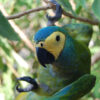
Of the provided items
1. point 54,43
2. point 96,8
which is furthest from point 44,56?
point 96,8

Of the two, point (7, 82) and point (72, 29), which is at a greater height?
point (72, 29)

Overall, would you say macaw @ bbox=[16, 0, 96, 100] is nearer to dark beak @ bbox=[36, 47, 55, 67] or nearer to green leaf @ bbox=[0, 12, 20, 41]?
dark beak @ bbox=[36, 47, 55, 67]

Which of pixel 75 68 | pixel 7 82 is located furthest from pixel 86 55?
pixel 7 82

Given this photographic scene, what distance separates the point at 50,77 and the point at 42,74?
3 cm

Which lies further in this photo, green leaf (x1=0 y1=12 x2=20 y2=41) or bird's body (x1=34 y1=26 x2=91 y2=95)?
bird's body (x1=34 y1=26 x2=91 y2=95)

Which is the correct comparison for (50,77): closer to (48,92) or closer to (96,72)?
(48,92)

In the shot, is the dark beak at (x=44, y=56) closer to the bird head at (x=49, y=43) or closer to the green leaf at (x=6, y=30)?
the bird head at (x=49, y=43)

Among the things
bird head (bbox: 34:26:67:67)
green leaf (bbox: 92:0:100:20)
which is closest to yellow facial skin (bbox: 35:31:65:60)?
bird head (bbox: 34:26:67:67)

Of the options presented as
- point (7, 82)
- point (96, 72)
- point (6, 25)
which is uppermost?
point (6, 25)

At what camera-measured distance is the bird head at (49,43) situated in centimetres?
38

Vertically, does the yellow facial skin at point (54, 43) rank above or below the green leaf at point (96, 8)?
below

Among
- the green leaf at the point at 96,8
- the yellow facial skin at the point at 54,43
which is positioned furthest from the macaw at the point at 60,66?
the green leaf at the point at 96,8

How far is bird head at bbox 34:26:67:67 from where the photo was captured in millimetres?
380

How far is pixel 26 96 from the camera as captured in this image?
0.55 metres
